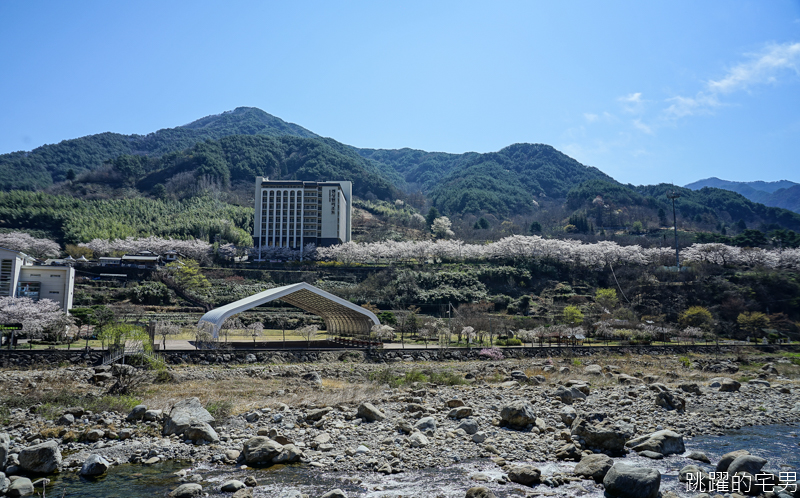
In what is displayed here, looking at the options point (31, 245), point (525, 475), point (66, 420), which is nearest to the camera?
point (525, 475)

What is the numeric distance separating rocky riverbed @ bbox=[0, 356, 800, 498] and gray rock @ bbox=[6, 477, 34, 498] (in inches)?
0.7

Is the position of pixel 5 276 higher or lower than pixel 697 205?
lower

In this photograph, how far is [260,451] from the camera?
9.51 meters

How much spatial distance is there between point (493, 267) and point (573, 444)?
46633 mm

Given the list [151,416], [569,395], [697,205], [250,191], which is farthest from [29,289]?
[697,205]

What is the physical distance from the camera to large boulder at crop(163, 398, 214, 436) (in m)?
11.0

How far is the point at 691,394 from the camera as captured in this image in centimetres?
1777

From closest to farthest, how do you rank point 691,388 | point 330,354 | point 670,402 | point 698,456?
point 698,456 → point 670,402 → point 691,388 → point 330,354

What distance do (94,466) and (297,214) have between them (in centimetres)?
6360

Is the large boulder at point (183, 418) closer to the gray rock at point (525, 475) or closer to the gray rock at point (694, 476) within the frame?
the gray rock at point (525, 475)

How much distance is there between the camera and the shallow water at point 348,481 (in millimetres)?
8188

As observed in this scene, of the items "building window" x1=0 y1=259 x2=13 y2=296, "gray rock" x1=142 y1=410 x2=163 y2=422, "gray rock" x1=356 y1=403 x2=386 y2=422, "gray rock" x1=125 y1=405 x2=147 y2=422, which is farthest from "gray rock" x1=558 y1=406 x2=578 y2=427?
"building window" x1=0 y1=259 x2=13 y2=296

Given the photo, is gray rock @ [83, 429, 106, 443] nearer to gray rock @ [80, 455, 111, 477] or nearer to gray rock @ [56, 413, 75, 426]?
gray rock @ [56, 413, 75, 426]

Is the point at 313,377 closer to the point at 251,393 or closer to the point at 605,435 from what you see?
the point at 251,393
